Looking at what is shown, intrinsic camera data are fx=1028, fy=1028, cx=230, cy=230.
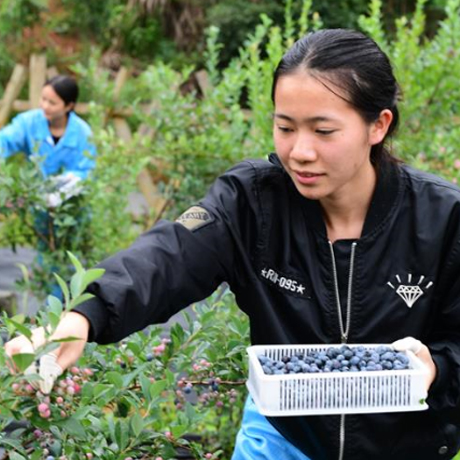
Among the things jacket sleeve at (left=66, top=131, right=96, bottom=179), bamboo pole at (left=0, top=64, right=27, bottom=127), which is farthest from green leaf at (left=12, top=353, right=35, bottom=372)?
bamboo pole at (left=0, top=64, right=27, bottom=127)

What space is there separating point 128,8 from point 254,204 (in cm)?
1397

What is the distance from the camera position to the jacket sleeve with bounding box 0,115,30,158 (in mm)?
6004

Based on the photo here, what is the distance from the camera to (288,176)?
229 centimetres

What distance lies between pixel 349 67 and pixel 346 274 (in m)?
0.45

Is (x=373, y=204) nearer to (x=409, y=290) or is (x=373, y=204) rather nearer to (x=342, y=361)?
(x=409, y=290)

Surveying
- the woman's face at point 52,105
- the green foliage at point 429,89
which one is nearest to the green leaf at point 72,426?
the green foliage at point 429,89

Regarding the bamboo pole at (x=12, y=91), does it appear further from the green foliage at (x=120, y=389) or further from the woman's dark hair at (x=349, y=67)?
the woman's dark hair at (x=349, y=67)

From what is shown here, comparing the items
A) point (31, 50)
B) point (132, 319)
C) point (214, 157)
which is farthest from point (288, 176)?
point (31, 50)

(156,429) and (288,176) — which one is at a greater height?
(288,176)

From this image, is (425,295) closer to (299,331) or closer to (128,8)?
(299,331)

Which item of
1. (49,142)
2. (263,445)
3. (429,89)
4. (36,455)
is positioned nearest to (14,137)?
(49,142)

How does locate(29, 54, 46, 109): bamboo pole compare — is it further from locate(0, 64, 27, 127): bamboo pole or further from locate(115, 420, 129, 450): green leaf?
locate(115, 420, 129, 450): green leaf

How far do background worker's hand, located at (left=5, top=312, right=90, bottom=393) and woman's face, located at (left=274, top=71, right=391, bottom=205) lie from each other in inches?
22.9

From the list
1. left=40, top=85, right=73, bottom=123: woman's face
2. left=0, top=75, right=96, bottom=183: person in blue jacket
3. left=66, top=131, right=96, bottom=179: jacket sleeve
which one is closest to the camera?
left=66, top=131, right=96, bottom=179: jacket sleeve
